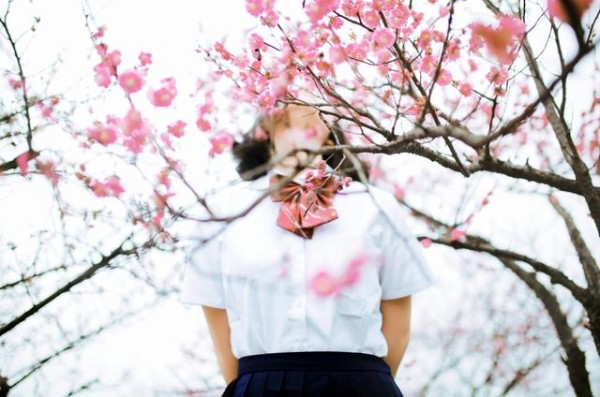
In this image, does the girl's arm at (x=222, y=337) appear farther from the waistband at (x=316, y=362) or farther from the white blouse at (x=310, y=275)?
the waistband at (x=316, y=362)

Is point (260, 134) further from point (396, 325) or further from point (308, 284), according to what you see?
point (396, 325)

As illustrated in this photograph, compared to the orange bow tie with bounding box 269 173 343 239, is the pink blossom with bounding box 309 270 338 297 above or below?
below

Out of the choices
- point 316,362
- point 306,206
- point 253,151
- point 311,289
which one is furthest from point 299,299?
point 253,151

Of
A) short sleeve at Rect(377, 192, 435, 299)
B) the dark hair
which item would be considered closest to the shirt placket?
short sleeve at Rect(377, 192, 435, 299)

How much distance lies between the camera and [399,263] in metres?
2.11

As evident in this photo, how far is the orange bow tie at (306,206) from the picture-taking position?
206 cm

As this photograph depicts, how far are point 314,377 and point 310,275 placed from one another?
0.37 meters

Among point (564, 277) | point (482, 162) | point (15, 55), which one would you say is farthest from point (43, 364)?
point (564, 277)

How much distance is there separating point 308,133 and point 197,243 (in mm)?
696

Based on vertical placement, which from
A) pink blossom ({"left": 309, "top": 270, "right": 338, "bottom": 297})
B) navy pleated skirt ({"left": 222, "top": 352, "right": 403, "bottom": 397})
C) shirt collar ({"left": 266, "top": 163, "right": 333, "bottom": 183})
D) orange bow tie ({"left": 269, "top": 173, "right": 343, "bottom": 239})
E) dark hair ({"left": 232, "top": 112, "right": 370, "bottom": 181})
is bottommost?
navy pleated skirt ({"left": 222, "top": 352, "right": 403, "bottom": 397})

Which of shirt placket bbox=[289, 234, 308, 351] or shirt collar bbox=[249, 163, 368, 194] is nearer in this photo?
shirt placket bbox=[289, 234, 308, 351]

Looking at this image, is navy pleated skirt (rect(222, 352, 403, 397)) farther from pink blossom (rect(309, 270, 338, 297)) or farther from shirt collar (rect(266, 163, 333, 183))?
shirt collar (rect(266, 163, 333, 183))

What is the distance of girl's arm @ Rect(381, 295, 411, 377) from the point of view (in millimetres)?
2119

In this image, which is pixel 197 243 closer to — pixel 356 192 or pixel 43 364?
pixel 356 192
